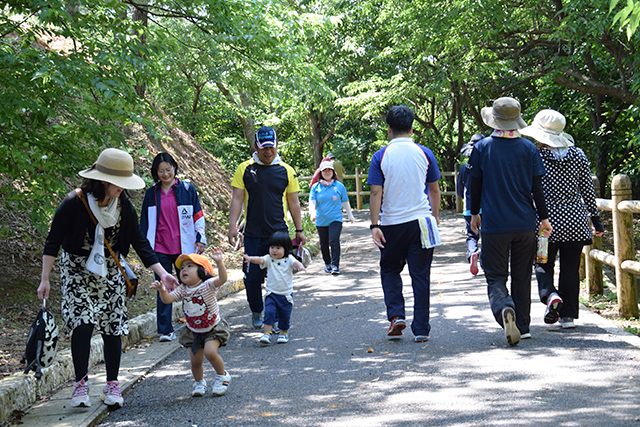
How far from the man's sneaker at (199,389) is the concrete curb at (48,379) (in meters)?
1.14

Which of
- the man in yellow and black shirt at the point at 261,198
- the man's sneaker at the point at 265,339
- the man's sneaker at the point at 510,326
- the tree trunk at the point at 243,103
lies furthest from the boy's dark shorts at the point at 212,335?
the tree trunk at the point at 243,103

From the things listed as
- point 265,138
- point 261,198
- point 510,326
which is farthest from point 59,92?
point 510,326

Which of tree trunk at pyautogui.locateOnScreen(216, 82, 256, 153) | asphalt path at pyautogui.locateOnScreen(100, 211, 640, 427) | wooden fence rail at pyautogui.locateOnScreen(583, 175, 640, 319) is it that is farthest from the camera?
tree trunk at pyautogui.locateOnScreen(216, 82, 256, 153)

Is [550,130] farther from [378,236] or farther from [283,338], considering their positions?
[283,338]

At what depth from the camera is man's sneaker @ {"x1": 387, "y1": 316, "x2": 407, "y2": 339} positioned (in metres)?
6.01

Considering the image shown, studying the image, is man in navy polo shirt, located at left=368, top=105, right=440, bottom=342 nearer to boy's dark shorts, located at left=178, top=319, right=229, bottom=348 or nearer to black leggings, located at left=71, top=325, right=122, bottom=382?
boy's dark shorts, located at left=178, top=319, right=229, bottom=348

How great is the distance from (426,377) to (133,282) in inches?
87.7

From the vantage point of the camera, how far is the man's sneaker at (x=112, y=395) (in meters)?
4.50

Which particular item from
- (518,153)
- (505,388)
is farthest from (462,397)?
(518,153)

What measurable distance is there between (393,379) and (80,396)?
86.3 inches

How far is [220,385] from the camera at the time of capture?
474 cm

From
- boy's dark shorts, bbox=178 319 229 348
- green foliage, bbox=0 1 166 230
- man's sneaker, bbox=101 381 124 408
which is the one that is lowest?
man's sneaker, bbox=101 381 124 408

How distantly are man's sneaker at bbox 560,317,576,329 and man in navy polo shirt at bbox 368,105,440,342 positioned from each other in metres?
1.30

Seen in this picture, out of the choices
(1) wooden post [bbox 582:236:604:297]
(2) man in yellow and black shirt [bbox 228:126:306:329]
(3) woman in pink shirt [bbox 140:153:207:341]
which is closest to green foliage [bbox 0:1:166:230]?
(3) woman in pink shirt [bbox 140:153:207:341]
